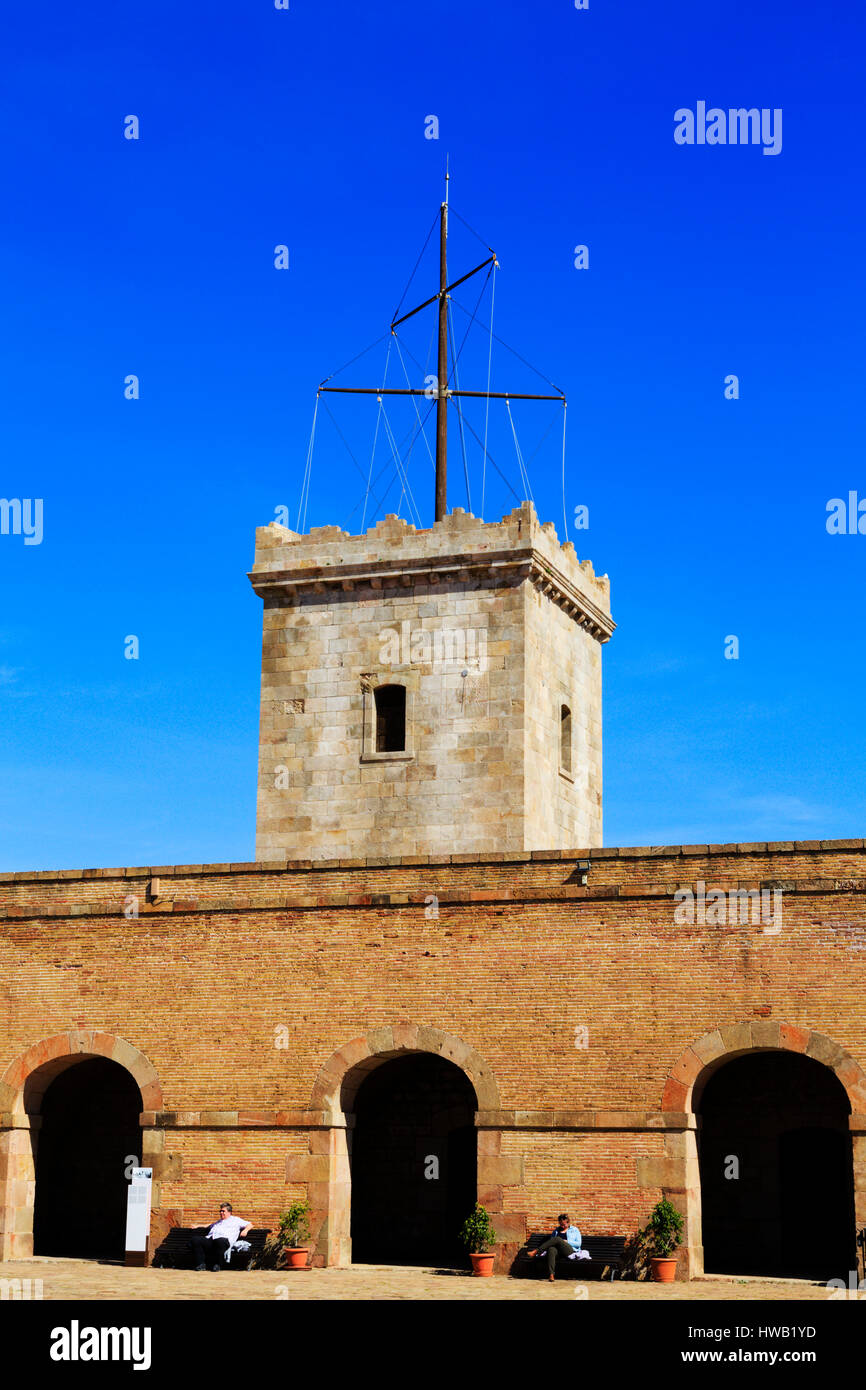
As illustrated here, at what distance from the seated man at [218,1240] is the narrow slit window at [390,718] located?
9.62 m

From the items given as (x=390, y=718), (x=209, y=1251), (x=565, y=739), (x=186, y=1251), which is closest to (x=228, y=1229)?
(x=209, y=1251)

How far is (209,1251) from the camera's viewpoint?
Result: 23234mm

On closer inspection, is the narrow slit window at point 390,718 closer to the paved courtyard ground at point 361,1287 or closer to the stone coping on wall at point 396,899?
the stone coping on wall at point 396,899

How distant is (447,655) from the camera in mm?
30328

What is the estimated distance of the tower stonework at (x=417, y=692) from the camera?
97.1ft

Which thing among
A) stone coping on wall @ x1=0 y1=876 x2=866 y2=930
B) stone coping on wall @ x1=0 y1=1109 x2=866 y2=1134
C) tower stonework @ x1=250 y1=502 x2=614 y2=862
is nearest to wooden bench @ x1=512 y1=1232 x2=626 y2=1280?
stone coping on wall @ x1=0 y1=1109 x2=866 y2=1134

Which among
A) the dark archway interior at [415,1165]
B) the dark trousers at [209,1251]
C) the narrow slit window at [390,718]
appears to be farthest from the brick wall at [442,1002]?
the narrow slit window at [390,718]

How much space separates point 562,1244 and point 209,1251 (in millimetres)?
4981

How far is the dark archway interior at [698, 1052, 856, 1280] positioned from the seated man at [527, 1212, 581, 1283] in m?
3.24

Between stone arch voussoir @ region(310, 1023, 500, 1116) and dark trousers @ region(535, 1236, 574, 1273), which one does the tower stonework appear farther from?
dark trousers @ region(535, 1236, 574, 1273)

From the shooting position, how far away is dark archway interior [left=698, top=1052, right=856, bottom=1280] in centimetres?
2408
